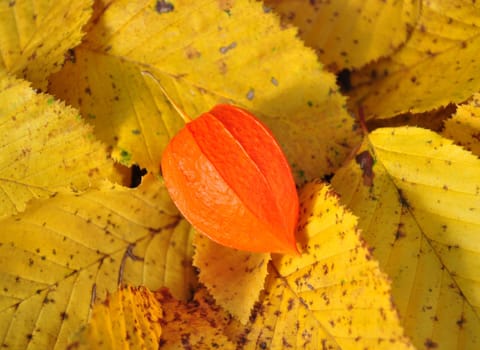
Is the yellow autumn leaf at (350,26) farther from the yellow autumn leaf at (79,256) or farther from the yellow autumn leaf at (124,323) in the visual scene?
the yellow autumn leaf at (124,323)

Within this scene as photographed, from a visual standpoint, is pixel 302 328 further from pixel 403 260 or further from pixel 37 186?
pixel 37 186

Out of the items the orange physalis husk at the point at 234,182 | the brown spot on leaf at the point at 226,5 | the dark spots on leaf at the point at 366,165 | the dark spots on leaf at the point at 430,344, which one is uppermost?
the brown spot on leaf at the point at 226,5

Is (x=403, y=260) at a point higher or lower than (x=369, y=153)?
lower

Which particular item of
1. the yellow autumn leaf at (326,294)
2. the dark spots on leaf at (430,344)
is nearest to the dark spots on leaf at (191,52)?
the yellow autumn leaf at (326,294)

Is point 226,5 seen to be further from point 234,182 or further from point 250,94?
point 234,182

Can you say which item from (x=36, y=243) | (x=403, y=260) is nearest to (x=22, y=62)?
(x=36, y=243)

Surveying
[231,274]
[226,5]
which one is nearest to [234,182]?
[231,274]
